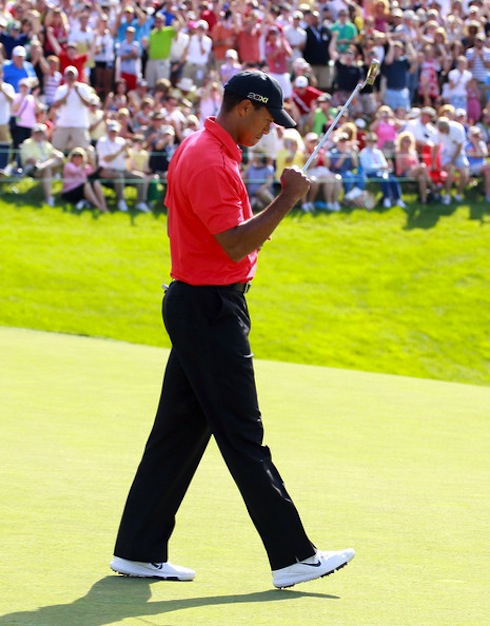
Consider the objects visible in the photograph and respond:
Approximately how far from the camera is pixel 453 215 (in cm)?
2391

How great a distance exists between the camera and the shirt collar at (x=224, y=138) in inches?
207

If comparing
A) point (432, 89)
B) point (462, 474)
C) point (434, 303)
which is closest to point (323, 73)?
point (432, 89)

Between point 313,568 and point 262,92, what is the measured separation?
75.8 inches

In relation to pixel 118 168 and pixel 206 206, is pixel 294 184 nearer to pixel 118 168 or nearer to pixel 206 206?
pixel 206 206

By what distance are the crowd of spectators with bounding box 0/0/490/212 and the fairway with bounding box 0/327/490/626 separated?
366 inches

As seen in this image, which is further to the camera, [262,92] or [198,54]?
[198,54]

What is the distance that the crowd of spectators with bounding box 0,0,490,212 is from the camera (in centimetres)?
2164

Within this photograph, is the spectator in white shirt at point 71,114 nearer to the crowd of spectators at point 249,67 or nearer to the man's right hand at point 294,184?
the crowd of spectators at point 249,67

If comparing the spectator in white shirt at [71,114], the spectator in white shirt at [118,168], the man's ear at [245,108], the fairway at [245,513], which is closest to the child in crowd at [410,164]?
the spectator in white shirt at [118,168]

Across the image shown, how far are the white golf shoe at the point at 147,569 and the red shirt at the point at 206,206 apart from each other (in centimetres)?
121

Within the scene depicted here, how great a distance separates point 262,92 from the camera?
5254mm

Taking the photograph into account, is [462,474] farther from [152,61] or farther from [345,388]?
[152,61]

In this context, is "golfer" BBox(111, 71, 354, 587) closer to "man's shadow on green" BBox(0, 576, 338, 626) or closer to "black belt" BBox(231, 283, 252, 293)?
"black belt" BBox(231, 283, 252, 293)

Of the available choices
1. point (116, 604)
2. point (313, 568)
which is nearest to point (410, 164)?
point (313, 568)
